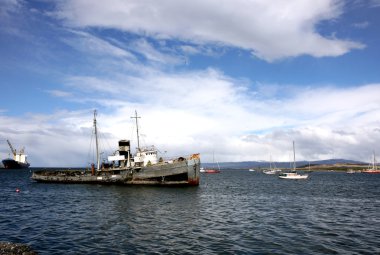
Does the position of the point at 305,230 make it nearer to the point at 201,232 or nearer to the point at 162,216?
the point at 201,232

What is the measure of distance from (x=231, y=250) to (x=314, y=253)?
4.88 m

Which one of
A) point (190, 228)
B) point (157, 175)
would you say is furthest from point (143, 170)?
point (190, 228)

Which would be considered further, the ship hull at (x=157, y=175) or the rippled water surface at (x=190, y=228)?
the ship hull at (x=157, y=175)

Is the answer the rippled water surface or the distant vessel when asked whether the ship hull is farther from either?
the rippled water surface

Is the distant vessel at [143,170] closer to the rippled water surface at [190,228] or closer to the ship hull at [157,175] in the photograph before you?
the ship hull at [157,175]

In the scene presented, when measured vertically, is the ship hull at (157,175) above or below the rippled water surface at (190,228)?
above

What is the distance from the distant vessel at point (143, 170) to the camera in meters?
58.9

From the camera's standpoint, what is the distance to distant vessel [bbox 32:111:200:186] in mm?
58906

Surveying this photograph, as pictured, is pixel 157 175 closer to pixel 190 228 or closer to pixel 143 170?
pixel 143 170

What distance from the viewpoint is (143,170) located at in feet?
201

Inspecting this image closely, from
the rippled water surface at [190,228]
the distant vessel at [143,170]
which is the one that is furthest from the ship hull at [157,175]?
the rippled water surface at [190,228]

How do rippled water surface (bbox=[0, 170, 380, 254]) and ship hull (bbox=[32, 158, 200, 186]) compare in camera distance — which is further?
ship hull (bbox=[32, 158, 200, 186])

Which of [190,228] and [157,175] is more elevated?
[157,175]

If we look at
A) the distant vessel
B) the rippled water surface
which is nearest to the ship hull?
the distant vessel
